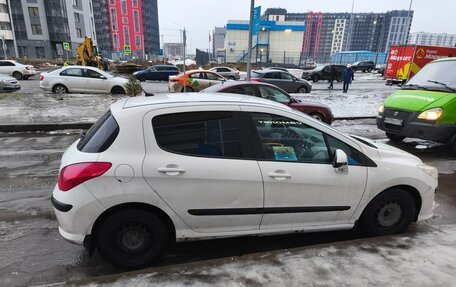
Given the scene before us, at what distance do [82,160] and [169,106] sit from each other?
0.93 meters

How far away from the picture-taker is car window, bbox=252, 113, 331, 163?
319cm

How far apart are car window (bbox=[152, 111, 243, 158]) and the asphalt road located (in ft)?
3.87

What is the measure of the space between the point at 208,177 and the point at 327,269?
1357 millimetres

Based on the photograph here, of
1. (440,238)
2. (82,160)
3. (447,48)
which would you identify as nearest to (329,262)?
(440,238)

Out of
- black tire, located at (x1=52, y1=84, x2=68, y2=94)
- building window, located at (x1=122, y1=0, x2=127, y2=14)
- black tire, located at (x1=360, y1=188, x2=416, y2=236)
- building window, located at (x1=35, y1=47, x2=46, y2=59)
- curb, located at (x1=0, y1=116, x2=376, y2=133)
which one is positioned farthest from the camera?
building window, located at (x1=122, y1=0, x2=127, y2=14)

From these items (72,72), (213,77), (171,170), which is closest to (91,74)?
(72,72)

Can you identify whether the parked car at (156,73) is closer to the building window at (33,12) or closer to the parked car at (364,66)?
the parked car at (364,66)

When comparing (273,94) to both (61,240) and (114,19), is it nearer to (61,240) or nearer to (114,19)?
(61,240)

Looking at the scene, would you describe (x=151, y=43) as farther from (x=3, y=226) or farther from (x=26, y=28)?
(x=3, y=226)

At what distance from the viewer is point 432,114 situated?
659 cm

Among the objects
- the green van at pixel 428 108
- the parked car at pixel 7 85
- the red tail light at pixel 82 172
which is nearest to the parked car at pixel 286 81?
the green van at pixel 428 108

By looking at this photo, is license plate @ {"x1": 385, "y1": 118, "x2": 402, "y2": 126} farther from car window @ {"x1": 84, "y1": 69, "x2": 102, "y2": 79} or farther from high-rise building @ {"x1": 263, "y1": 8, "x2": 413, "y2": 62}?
high-rise building @ {"x1": 263, "y1": 8, "x2": 413, "y2": 62}

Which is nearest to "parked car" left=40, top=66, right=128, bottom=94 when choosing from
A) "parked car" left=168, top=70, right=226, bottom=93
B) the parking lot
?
"parked car" left=168, top=70, right=226, bottom=93

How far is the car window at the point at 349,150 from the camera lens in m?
3.32
